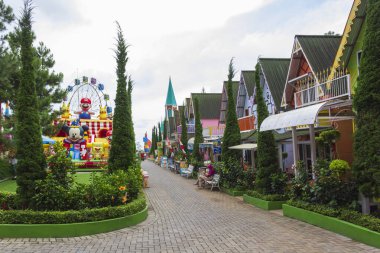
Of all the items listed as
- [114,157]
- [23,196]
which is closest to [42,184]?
[23,196]

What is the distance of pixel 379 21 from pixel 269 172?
7276mm

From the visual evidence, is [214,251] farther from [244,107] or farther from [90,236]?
[244,107]

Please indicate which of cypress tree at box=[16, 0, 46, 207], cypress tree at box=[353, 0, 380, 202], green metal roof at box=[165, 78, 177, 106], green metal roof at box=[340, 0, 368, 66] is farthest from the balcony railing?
green metal roof at box=[165, 78, 177, 106]

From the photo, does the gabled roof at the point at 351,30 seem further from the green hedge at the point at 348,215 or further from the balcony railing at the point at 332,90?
the green hedge at the point at 348,215

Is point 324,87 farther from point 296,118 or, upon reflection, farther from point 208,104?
point 208,104

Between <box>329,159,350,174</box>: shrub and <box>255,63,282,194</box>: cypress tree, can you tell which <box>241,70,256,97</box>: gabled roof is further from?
<box>329,159,350,174</box>: shrub

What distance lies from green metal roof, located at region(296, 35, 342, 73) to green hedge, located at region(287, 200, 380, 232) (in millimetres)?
9892

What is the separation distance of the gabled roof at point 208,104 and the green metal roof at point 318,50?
903 inches

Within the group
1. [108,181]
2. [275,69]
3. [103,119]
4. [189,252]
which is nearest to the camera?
[189,252]

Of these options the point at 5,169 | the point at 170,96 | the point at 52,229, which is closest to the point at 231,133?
the point at 52,229

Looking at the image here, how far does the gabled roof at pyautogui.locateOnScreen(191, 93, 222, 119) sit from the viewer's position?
142 feet

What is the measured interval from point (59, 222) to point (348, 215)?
7.28 metres

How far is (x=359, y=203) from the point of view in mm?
9656

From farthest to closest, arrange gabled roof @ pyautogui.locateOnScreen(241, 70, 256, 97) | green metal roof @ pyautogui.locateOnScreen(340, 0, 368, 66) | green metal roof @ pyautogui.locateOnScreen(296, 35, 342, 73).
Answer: gabled roof @ pyautogui.locateOnScreen(241, 70, 256, 97) → green metal roof @ pyautogui.locateOnScreen(296, 35, 342, 73) → green metal roof @ pyautogui.locateOnScreen(340, 0, 368, 66)
